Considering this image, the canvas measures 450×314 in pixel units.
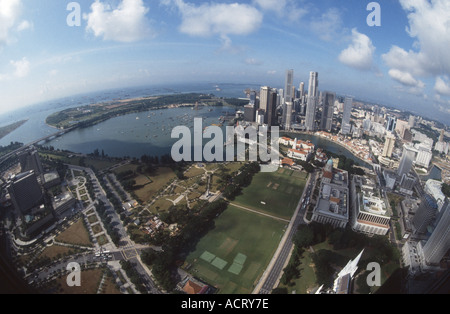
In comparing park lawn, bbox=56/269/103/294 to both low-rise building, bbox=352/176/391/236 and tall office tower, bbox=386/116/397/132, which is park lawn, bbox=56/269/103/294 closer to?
low-rise building, bbox=352/176/391/236

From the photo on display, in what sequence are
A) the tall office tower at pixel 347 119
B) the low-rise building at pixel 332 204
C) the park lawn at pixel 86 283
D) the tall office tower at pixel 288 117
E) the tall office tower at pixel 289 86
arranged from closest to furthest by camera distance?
the park lawn at pixel 86 283 → the low-rise building at pixel 332 204 → the tall office tower at pixel 347 119 → the tall office tower at pixel 288 117 → the tall office tower at pixel 289 86

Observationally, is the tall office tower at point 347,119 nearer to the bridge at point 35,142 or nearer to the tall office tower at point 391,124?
the tall office tower at point 391,124

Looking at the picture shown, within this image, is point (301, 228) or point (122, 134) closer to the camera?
point (301, 228)

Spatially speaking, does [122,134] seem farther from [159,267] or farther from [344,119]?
[344,119]

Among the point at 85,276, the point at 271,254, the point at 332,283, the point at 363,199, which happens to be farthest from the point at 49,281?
the point at 363,199

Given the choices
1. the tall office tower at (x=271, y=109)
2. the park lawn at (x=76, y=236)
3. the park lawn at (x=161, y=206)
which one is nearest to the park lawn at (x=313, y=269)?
the park lawn at (x=161, y=206)
